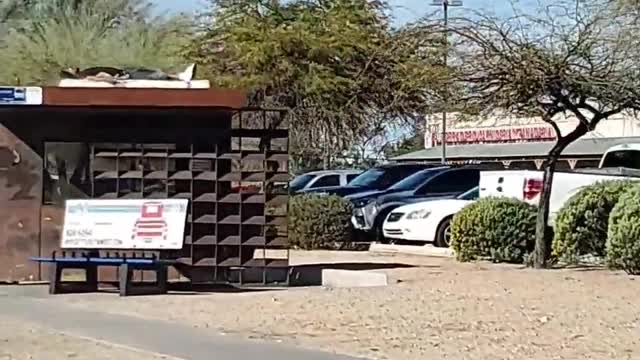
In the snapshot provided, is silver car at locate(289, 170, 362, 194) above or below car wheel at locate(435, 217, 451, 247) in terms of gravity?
above

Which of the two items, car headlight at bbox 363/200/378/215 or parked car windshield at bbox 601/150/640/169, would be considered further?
parked car windshield at bbox 601/150/640/169

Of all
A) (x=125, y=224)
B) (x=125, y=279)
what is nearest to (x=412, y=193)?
(x=125, y=224)

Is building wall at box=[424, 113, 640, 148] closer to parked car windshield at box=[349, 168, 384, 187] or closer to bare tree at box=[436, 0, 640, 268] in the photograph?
parked car windshield at box=[349, 168, 384, 187]

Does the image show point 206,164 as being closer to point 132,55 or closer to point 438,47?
point 438,47

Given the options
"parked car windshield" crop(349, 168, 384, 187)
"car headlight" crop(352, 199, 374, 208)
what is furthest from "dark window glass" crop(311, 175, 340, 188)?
"car headlight" crop(352, 199, 374, 208)

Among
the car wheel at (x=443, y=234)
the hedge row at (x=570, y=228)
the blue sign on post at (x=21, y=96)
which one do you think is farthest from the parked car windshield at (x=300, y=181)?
the blue sign on post at (x=21, y=96)

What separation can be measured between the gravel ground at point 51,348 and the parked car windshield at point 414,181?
16.8 meters

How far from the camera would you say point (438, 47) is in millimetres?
21906

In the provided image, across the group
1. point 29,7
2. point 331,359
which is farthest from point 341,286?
point 29,7

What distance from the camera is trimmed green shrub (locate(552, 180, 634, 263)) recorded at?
22.0m

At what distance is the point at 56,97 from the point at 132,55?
15523 mm

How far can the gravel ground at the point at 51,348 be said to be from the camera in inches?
515

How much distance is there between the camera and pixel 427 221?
27.1m

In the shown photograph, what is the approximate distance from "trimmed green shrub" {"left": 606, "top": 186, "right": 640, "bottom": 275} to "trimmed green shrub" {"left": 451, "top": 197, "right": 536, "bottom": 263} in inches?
80.5
